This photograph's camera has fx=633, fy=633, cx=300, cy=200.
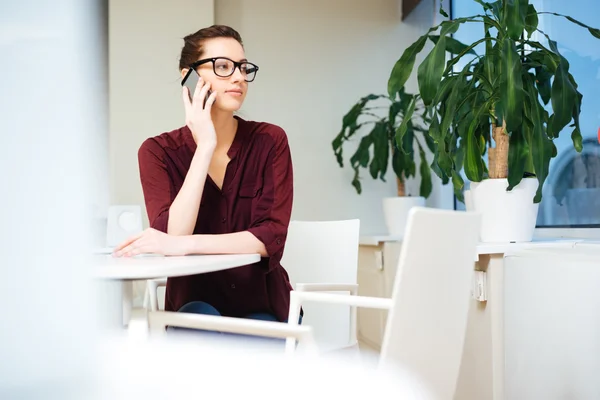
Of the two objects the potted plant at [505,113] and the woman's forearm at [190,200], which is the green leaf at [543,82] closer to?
the potted plant at [505,113]

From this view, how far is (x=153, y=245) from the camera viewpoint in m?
1.61

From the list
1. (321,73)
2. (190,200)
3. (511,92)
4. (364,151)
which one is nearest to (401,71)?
(511,92)

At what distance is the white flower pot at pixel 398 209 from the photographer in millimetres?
3764

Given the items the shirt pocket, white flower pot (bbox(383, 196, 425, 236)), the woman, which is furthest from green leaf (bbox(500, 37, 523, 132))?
white flower pot (bbox(383, 196, 425, 236))

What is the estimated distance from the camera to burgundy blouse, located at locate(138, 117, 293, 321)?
6.12 ft

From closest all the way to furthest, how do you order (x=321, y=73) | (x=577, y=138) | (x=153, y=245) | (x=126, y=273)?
(x=126, y=273) < (x=153, y=245) < (x=577, y=138) < (x=321, y=73)

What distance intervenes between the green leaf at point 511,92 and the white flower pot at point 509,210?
28 centimetres

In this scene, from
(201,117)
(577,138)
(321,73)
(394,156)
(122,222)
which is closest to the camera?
(201,117)

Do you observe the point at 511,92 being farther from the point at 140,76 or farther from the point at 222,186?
the point at 140,76

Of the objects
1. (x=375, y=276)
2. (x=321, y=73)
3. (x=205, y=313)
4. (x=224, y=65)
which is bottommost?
(x=375, y=276)

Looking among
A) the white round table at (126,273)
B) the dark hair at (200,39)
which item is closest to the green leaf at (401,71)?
the dark hair at (200,39)

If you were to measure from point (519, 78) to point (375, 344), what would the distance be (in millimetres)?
2014

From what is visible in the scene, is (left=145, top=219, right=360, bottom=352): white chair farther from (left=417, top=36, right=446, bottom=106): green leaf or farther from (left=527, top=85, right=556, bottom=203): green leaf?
(left=527, top=85, right=556, bottom=203): green leaf

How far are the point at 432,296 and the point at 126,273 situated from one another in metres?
0.59
